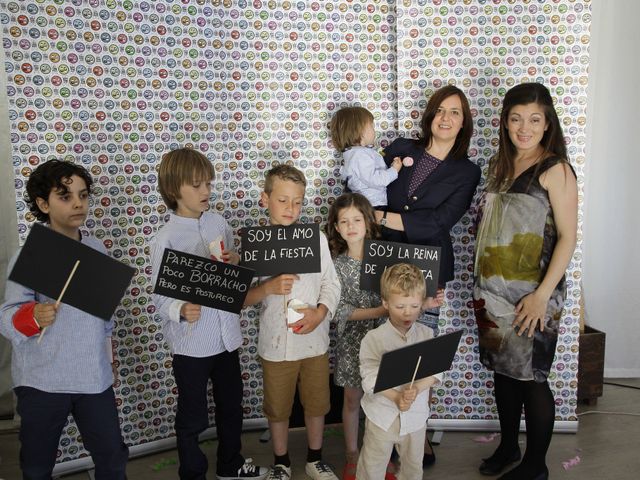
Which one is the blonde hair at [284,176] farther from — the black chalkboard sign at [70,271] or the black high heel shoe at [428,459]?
the black high heel shoe at [428,459]

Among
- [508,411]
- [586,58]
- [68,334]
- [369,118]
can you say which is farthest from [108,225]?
[586,58]

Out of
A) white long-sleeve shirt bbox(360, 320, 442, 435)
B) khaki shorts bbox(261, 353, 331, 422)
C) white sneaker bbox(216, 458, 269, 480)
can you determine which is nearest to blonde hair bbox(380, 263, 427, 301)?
white long-sleeve shirt bbox(360, 320, 442, 435)

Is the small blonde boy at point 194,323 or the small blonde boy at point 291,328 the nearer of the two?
the small blonde boy at point 194,323

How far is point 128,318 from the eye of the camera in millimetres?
2506

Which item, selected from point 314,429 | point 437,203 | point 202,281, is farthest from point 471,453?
point 202,281

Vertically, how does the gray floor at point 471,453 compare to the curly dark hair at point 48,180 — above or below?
below

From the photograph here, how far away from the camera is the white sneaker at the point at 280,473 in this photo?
2295 millimetres

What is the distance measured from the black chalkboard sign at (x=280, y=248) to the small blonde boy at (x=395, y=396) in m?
0.31

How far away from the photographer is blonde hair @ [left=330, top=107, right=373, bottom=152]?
2.43 meters

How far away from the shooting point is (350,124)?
2.44 meters

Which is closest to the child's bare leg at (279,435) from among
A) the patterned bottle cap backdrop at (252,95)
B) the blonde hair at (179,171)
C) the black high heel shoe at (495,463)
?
the patterned bottle cap backdrop at (252,95)

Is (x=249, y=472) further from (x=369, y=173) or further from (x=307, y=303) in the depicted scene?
(x=369, y=173)

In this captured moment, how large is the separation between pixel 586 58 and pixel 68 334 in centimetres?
239

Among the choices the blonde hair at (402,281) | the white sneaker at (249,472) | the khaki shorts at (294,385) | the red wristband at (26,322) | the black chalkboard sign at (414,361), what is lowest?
the white sneaker at (249,472)
